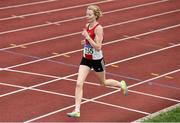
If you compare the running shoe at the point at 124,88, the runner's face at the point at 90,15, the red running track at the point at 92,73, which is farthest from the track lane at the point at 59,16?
the runner's face at the point at 90,15

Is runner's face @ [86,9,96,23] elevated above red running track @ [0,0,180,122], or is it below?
above

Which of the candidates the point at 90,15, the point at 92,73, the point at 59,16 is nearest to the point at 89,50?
the point at 90,15

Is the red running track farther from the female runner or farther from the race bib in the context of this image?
the race bib

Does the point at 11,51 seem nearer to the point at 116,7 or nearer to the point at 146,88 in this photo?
the point at 146,88

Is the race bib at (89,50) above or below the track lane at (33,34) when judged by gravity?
above

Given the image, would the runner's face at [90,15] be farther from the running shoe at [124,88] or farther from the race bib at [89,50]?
the running shoe at [124,88]

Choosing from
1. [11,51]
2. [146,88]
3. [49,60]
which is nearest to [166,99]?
[146,88]

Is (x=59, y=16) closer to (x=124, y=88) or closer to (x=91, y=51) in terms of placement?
(x=124, y=88)

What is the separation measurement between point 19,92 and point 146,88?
289 cm

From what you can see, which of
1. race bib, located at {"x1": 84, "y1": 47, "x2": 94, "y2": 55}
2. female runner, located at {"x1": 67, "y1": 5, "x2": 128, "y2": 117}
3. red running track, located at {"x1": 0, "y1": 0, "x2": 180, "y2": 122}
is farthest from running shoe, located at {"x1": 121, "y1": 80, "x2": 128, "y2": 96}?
race bib, located at {"x1": 84, "y1": 47, "x2": 94, "y2": 55}

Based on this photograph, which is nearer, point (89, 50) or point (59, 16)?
point (89, 50)

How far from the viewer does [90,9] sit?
10125 millimetres

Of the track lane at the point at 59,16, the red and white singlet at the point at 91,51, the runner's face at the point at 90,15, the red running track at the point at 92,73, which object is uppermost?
the runner's face at the point at 90,15

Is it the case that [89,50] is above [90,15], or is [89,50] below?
below
